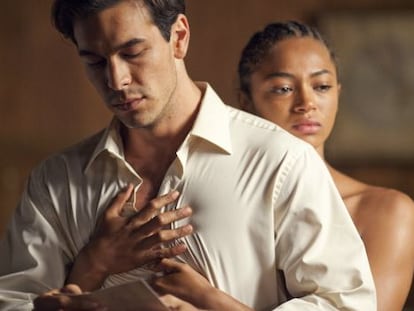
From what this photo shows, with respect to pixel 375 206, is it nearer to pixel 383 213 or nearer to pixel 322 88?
pixel 383 213

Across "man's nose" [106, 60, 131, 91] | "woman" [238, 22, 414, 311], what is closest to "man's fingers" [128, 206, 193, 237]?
"man's nose" [106, 60, 131, 91]

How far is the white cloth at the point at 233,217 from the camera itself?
1.88 m

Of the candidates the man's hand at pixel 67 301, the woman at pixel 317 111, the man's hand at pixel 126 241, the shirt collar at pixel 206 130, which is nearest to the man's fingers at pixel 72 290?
the man's hand at pixel 67 301

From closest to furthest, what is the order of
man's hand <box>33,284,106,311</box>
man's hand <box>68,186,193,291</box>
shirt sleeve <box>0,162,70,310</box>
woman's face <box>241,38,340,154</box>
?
man's hand <box>33,284,106,311</box> → man's hand <box>68,186,193,291</box> → shirt sleeve <box>0,162,70,310</box> → woman's face <box>241,38,340,154</box>

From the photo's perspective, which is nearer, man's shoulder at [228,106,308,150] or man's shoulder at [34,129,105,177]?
man's shoulder at [228,106,308,150]

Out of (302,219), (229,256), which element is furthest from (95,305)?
(302,219)

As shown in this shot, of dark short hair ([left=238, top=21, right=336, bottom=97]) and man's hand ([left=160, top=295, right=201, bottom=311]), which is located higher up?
dark short hair ([left=238, top=21, right=336, bottom=97])

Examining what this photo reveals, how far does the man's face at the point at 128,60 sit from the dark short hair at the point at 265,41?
641 millimetres

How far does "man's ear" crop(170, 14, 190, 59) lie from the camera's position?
204cm

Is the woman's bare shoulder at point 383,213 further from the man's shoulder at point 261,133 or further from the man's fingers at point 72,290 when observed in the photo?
the man's fingers at point 72,290

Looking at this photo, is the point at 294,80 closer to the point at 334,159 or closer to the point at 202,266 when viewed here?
the point at 202,266

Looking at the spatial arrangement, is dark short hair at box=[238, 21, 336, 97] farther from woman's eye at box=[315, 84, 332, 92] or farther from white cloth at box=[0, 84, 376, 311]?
white cloth at box=[0, 84, 376, 311]

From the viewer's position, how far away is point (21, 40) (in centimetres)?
448

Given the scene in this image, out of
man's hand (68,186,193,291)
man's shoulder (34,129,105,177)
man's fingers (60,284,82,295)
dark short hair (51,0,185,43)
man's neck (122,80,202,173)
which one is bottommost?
man's fingers (60,284,82,295)
